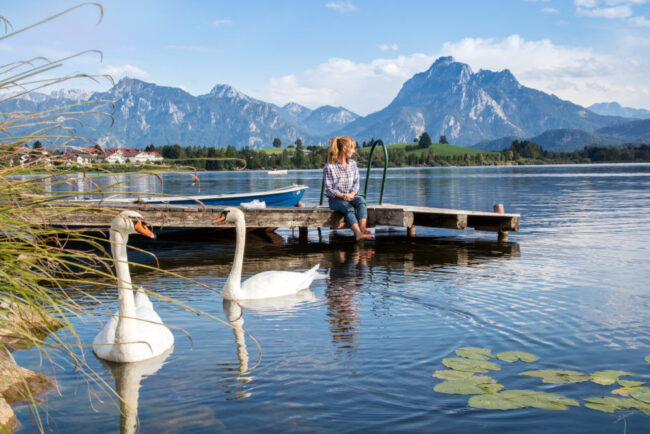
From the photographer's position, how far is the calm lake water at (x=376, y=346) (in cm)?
466

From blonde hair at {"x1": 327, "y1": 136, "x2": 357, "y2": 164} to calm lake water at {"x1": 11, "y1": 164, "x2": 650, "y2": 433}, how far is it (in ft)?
8.80

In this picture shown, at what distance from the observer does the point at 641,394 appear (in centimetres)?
480

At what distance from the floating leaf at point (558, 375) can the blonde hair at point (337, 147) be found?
912 centimetres

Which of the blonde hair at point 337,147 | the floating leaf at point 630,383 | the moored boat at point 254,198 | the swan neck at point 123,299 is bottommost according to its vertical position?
the floating leaf at point 630,383

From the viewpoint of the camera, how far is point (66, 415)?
4773 millimetres

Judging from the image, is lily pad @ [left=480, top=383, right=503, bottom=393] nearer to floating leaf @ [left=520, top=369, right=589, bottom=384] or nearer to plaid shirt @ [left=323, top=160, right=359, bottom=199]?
floating leaf @ [left=520, top=369, right=589, bottom=384]

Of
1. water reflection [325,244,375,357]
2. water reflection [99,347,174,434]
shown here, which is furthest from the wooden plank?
water reflection [99,347,174,434]

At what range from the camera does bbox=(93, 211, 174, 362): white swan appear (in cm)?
530

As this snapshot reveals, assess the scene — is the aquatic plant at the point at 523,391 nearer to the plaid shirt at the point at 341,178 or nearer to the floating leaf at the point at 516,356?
the floating leaf at the point at 516,356

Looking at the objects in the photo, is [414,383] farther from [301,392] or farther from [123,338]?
[123,338]

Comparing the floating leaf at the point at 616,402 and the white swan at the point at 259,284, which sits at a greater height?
the white swan at the point at 259,284

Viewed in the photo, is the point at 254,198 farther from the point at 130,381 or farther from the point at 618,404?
the point at 618,404

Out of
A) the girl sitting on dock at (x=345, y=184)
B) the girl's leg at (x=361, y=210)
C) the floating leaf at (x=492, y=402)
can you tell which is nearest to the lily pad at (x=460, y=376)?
the floating leaf at (x=492, y=402)

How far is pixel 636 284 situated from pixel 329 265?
6076mm
